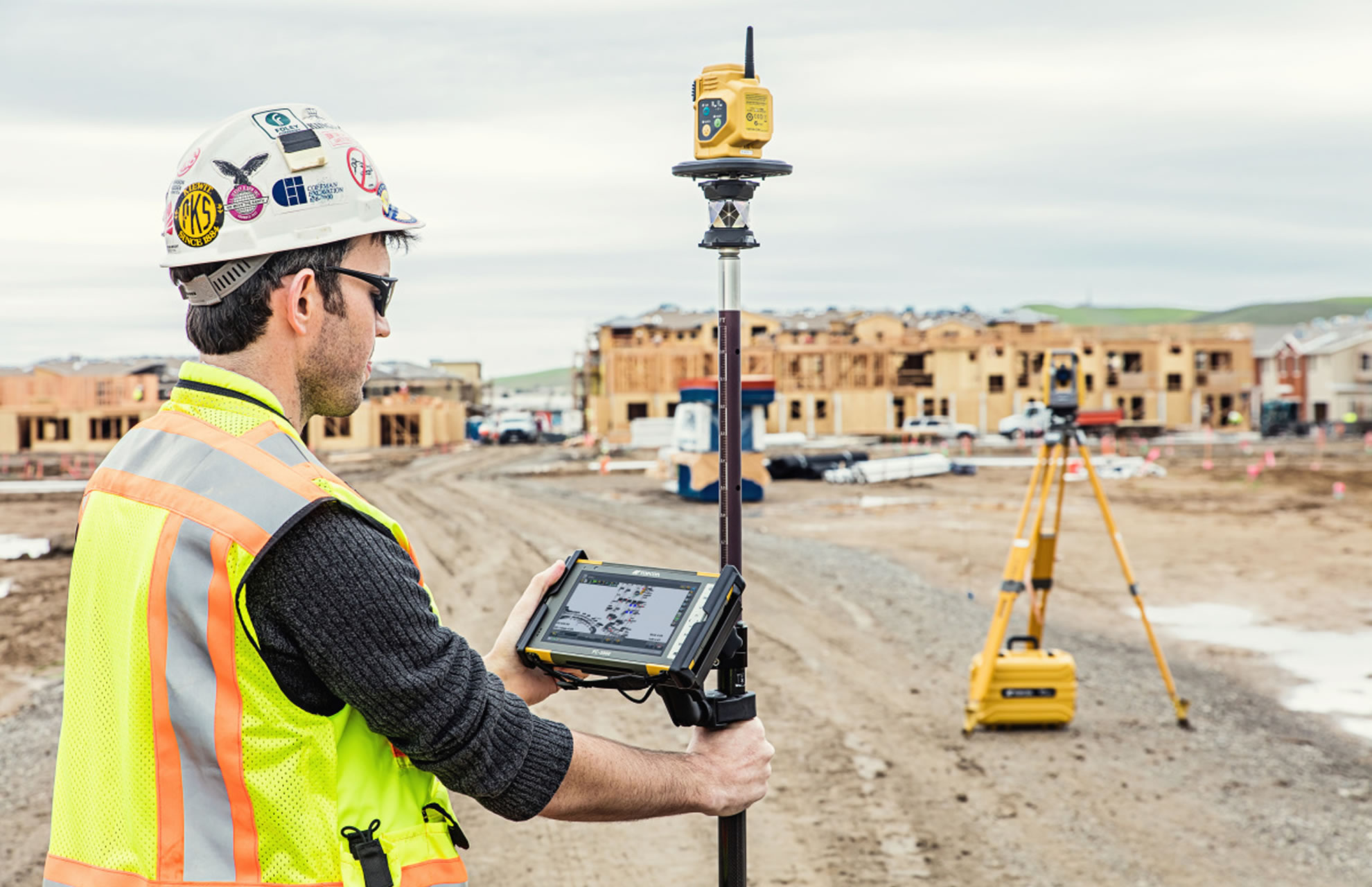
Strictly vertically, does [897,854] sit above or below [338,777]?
below

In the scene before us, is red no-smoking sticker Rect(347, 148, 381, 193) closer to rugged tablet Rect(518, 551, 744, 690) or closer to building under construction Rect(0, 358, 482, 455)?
rugged tablet Rect(518, 551, 744, 690)

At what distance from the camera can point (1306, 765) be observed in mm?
7898

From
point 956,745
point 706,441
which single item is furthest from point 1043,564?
point 706,441

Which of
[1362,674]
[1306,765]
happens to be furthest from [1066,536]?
[1306,765]

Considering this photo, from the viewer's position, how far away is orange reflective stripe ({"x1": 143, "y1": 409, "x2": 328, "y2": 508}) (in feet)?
5.68

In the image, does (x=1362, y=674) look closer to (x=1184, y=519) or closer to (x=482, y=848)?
(x=482, y=848)

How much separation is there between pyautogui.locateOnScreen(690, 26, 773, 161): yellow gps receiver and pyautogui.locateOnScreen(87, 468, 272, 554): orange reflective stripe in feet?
5.07

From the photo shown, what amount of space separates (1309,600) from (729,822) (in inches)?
532

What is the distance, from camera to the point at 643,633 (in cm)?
219

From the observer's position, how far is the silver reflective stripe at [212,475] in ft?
5.59

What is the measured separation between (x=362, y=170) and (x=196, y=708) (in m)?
0.98

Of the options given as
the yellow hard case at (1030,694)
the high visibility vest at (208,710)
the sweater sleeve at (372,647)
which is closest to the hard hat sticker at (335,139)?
the high visibility vest at (208,710)

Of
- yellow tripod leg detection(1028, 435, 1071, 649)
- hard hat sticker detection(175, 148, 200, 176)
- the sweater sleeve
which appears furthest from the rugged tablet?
yellow tripod leg detection(1028, 435, 1071, 649)

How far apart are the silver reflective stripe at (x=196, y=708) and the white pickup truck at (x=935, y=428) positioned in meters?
54.8
